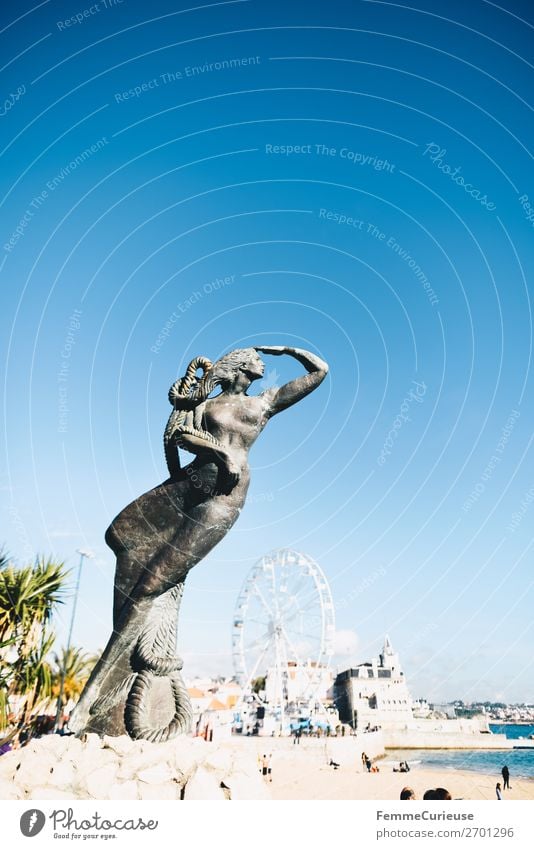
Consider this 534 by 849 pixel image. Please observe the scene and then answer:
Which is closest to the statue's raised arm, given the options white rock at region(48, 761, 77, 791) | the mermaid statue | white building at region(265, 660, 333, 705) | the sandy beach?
the mermaid statue

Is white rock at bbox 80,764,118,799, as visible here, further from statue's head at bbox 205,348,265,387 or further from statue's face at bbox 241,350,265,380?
statue's face at bbox 241,350,265,380

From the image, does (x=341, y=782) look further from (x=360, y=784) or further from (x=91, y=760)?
(x=91, y=760)

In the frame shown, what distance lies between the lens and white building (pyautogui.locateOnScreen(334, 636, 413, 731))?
63.3 m

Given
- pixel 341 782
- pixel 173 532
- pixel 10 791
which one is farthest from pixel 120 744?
pixel 341 782

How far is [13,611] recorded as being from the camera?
554 inches

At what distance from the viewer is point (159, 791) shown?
518cm

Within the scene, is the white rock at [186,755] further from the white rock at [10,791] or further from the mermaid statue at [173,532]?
the white rock at [10,791]

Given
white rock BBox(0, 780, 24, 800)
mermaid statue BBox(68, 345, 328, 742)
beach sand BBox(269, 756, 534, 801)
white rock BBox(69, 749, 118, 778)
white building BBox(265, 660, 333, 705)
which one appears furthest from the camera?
white building BBox(265, 660, 333, 705)

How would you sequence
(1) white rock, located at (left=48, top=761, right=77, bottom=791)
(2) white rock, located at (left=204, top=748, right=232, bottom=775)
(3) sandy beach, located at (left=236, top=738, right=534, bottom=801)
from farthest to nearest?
(3) sandy beach, located at (left=236, top=738, right=534, bottom=801), (2) white rock, located at (left=204, top=748, right=232, bottom=775), (1) white rock, located at (left=48, top=761, right=77, bottom=791)

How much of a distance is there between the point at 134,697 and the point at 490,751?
76246 mm

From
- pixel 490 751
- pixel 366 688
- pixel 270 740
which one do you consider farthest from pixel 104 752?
pixel 490 751

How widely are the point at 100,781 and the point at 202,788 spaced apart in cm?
102

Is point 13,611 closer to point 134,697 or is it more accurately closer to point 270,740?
point 134,697

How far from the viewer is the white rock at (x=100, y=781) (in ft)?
17.0
